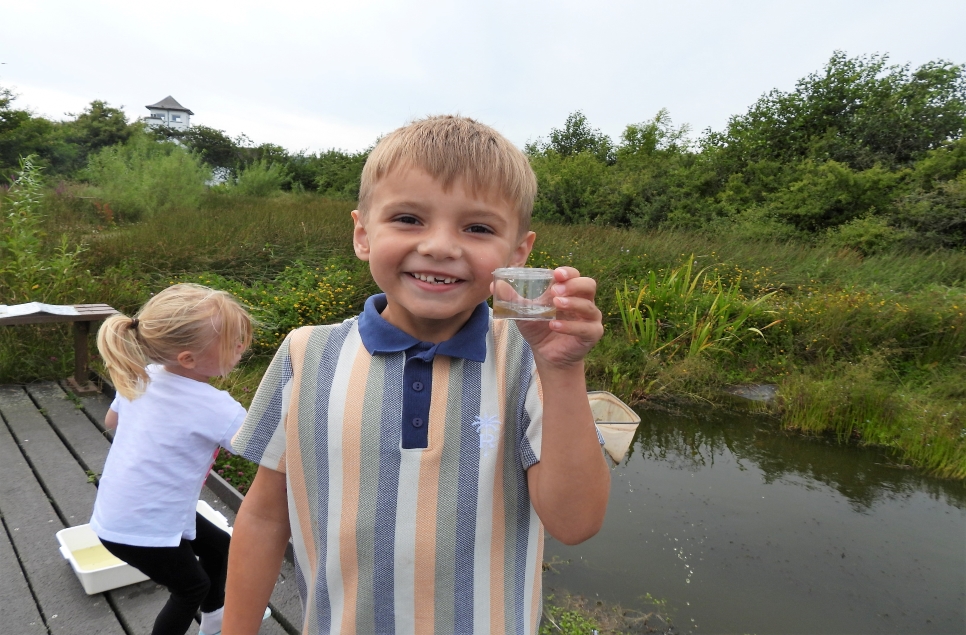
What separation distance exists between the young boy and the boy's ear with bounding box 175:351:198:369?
104cm

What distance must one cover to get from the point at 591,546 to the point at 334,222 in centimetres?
653

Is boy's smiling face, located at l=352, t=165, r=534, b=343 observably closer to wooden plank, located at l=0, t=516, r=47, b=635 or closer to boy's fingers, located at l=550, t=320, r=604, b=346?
boy's fingers, located at l=550, t=320, r=604, b=346

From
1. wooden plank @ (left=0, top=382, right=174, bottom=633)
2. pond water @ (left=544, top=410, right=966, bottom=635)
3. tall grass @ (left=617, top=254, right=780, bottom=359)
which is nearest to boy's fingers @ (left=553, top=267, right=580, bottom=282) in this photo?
wooden plank @ (left=0, top=382, right=174, bottom=633)

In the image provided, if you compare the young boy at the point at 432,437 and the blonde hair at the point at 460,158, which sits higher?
the blonde hair at the point at 460,158

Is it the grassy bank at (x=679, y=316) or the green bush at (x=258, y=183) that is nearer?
the grassy bank at (x=679, y=316)

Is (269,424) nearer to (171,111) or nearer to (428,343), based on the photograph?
(428,343)

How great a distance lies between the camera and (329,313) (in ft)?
19.2

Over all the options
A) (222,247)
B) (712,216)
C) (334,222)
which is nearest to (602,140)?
(712,216)

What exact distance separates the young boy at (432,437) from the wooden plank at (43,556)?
67.7 inches

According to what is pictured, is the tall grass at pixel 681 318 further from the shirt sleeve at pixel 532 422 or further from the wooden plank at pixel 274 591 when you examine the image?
the shirt sleeve at pixel 532 422

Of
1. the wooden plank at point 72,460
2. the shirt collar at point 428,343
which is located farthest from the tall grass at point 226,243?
the shirt collar at point 428,343

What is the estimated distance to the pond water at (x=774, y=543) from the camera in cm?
315

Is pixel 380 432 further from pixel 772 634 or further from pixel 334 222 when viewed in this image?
pixel 334 222

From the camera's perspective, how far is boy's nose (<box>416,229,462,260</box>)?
0.92m
